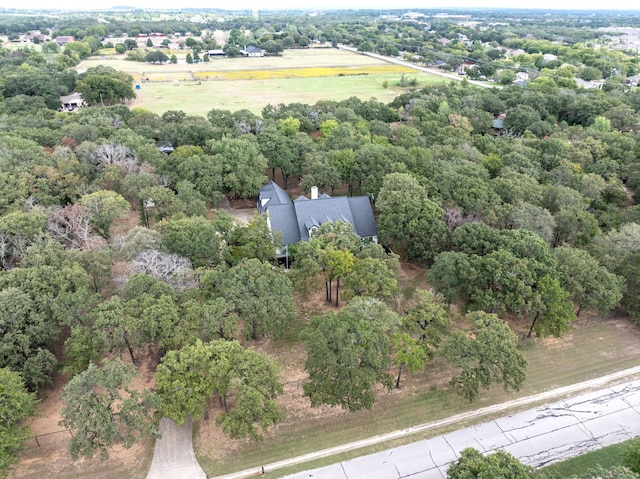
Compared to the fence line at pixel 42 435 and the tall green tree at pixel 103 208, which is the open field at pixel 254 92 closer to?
the tall green tree at pixel 103 208

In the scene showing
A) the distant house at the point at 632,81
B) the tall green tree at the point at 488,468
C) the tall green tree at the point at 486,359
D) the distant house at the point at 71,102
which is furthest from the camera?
the distant house at the point at 632,81

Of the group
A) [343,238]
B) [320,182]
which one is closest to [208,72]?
[320,182]

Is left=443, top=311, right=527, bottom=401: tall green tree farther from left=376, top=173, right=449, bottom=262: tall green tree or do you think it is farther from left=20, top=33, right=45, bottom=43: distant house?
left=20, top=33, right=45, bottom=43: distant house

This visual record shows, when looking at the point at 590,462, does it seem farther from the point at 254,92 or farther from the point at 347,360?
the point at 254,92

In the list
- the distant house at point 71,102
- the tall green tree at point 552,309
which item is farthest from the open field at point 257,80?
the tall green tree at point 552,309

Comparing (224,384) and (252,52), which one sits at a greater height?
(252,52)

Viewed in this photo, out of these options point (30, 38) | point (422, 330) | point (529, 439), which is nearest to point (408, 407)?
point (422, 330)

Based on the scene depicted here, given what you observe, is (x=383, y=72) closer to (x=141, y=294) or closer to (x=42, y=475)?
(x=141, y=294)

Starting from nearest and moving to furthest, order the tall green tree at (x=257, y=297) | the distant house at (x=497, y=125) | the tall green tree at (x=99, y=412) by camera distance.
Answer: the tall green tree at (x=99, y=412) < the tall green tree at (x=257, y=297) < the distant house at (x=497, y=125)
